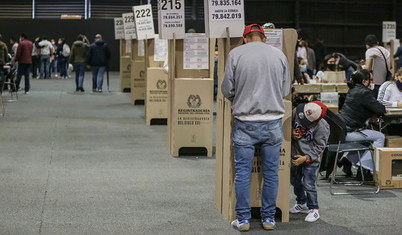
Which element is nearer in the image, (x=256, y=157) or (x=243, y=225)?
(x=243, y=225)

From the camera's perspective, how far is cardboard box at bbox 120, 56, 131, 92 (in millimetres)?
17406

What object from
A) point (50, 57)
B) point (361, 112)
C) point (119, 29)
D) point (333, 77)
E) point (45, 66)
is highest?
point (119, 29)

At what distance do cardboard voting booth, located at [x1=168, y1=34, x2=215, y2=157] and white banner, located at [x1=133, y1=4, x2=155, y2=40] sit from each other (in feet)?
13.5

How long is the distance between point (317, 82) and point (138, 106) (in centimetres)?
515

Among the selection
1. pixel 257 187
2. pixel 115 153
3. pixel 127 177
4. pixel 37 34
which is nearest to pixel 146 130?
pixel 115 153

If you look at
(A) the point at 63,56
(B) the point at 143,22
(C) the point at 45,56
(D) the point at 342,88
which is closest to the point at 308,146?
(D) the point at 342,88

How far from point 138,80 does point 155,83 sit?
3.55 m

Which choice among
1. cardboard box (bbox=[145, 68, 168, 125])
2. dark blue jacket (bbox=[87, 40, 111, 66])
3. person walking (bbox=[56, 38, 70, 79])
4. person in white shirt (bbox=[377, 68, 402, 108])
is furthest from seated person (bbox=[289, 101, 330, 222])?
person walking (bbox=[56, 38, 70, 79])

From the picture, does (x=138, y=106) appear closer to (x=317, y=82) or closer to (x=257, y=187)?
(x=317, y=82)

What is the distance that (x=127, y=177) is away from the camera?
755cm

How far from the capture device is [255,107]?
5.21 meters

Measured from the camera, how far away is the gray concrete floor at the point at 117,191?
5.58 meters

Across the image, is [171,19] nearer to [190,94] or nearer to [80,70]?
[190,94]

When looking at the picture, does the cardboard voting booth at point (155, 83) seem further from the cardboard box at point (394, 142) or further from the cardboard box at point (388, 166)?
the cardboard box at point (388, 166)
